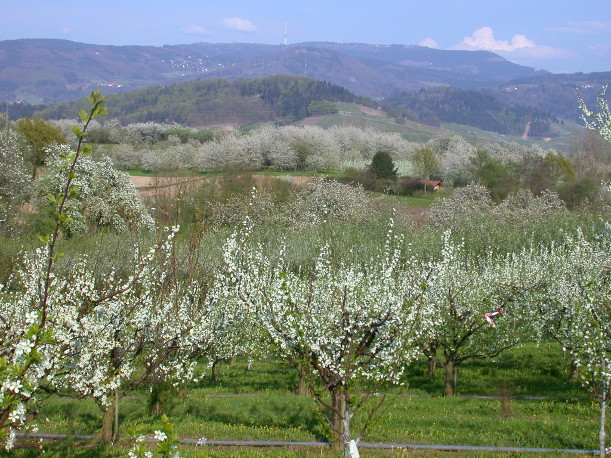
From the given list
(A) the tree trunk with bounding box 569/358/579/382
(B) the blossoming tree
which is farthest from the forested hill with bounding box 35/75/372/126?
(B) the blossoming tree

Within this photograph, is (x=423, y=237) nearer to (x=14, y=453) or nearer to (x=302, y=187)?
(x=302, y=187)

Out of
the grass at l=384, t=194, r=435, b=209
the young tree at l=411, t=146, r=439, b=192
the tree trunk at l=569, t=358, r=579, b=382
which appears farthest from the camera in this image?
the young tree at l=411, t=146, r=439, b=192

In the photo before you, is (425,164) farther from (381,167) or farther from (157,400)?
(157,400)

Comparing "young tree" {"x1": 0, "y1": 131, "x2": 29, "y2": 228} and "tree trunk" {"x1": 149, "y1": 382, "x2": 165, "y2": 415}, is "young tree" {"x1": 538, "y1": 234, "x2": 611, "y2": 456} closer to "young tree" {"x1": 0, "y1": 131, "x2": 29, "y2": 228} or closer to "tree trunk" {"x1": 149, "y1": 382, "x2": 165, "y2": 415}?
"tree trunk" {"x1": 149, "y1": 382, "x2": 165, "y2": 415}

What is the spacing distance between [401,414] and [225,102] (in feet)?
450

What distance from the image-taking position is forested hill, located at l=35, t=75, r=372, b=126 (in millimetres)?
132750

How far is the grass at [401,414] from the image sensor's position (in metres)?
11.3

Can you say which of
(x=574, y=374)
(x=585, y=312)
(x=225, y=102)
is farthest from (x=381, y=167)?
(x=225, y=102)

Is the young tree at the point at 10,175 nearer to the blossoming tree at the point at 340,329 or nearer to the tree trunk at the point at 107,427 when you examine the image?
the tree trunk at the point at 107,427

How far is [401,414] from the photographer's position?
13469 mm

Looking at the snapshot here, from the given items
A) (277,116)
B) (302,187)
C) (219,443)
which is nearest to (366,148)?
(302,187)

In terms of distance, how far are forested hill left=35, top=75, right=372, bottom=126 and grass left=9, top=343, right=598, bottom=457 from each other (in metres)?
119

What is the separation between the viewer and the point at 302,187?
5122 cm

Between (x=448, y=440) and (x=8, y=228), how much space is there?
28.6 meters
